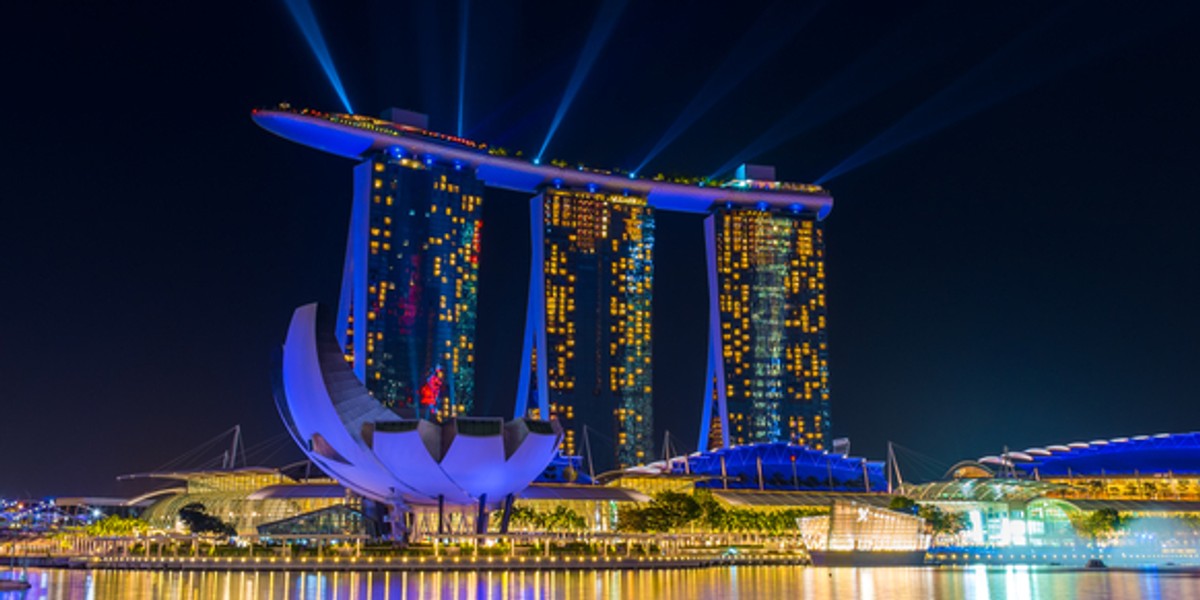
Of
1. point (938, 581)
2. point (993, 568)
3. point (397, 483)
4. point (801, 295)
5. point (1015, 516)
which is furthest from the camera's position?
point (801, 295)

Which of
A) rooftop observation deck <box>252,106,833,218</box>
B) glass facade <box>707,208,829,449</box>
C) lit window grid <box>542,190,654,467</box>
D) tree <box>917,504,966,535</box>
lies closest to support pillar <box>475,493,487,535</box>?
tree <box>917,504,966,535</box>

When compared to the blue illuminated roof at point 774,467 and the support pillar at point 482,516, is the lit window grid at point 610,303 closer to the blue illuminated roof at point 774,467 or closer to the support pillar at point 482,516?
the blue illuminated roof at point 774,467

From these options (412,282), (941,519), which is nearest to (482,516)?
(941,519)

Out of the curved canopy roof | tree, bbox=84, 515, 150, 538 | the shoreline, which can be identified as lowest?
the shoreline

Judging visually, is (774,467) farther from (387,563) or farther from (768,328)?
(387,563)

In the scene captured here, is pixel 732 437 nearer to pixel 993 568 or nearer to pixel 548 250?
pixel 548 250

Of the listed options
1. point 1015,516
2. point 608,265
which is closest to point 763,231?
point 608,265

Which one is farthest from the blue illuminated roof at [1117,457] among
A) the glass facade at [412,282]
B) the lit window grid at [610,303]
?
the glass facade at [412,282]

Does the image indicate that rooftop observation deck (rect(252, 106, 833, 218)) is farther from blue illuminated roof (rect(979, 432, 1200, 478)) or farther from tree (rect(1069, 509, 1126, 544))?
tree (rect(1069, 509, 1126, 544))
